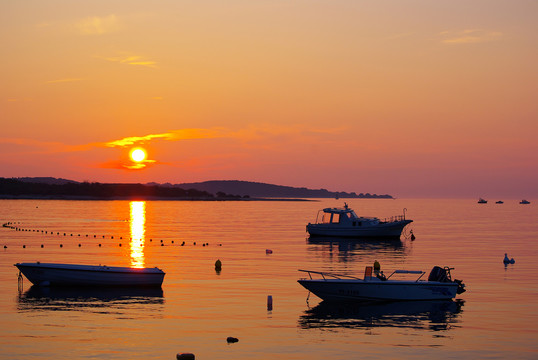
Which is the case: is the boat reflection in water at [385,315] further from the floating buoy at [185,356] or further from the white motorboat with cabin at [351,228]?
the white motorboat with cabin at [351,228]

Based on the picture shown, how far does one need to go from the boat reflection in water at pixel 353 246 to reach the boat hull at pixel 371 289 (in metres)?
28.5

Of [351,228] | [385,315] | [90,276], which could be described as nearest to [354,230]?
[351,228]

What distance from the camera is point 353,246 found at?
8375 cm

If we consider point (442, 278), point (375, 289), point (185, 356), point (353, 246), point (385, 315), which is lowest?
point (185, 356)

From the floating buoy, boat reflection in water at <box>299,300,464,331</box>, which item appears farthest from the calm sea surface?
the floating buoy

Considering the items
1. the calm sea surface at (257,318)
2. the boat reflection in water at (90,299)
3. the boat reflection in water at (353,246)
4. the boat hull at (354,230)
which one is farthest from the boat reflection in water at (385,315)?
the boat hull at (354,230)

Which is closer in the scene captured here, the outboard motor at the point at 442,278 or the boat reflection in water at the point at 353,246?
the outboard motor at the point at 442,278

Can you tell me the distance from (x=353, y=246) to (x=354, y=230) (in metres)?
8.93

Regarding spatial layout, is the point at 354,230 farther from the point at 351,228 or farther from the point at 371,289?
the point at 371,289

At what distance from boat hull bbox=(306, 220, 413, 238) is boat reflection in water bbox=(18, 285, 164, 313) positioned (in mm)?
51377

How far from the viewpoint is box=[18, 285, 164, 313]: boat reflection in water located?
121ft

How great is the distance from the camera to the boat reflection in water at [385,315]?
33094mm

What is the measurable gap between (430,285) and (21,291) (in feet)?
80.7

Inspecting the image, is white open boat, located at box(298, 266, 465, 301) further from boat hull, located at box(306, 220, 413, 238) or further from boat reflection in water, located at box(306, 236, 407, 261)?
boat hull, located at box(306, 220, 413, 238)
